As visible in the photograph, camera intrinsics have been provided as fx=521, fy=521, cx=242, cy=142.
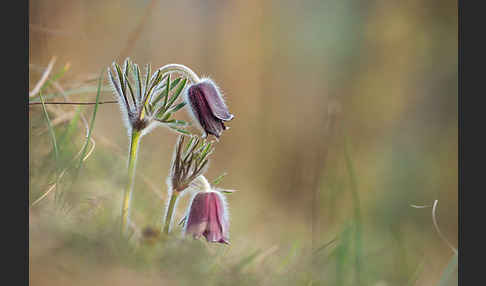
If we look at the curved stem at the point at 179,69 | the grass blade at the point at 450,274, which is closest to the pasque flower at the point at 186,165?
the curved stem at the point at 179,69

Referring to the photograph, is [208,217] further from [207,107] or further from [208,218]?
[207,107]

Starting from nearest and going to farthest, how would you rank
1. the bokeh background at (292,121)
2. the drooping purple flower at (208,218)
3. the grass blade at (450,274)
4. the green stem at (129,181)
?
the grass blade at (450,274), the green stem at (129,181), the drooping purple flower at (208,218), the bokeh background at (292,121)

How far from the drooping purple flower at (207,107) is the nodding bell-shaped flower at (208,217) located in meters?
0.21

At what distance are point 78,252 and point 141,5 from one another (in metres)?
4.62

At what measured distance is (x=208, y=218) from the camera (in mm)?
1681

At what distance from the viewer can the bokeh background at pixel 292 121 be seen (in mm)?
2057

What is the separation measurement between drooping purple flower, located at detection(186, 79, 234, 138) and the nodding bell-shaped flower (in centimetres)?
21

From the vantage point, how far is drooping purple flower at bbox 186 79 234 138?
174 cm

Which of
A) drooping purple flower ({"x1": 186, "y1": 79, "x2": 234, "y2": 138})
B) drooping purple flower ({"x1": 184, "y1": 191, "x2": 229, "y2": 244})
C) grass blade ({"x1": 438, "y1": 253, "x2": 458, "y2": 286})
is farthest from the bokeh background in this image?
drooping purple flower ({"x1": 186, "y1": 79, "x2": 234, "y2": 138})

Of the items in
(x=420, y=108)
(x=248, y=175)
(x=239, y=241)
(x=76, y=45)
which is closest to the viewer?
(x=239, y=241)

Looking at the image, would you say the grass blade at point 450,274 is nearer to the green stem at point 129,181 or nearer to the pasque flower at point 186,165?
the pasque flower at point 186,165

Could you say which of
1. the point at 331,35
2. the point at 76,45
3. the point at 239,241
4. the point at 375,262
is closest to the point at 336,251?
the point at 375,262

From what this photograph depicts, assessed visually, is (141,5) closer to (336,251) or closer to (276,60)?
(276,60)

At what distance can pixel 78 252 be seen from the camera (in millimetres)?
1091
